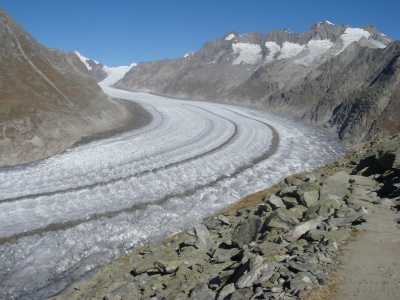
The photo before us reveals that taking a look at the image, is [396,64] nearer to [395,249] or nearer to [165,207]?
[165,207]

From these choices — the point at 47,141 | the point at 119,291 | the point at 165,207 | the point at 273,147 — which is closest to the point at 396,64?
the point at 273,147

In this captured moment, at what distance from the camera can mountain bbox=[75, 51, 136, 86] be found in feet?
497

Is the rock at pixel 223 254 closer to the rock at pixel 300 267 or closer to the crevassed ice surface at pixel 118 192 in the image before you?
the rock at pixel 300 267

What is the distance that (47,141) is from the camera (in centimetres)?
2506

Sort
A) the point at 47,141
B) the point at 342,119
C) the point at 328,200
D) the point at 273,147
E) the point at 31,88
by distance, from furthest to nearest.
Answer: the point at 342,119, the point at 31,88, the point at 273,147, the point at 47,141, the point at 328,200

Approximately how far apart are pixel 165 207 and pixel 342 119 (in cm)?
2921

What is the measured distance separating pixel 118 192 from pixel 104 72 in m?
157

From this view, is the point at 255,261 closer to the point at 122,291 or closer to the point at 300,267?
the point at 300,267

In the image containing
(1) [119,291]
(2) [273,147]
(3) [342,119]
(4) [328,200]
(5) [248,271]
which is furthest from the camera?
(3) [342,119]

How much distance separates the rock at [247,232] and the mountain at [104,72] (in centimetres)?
14394

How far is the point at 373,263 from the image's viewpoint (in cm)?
670

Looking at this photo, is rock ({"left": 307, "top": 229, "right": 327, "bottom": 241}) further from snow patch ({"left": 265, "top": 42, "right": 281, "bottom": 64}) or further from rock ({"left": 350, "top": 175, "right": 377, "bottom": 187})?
snow patch ({"left": 265, "top": 42, "right": 281, "bottom": 64})

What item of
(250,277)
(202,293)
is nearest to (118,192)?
(202,293)

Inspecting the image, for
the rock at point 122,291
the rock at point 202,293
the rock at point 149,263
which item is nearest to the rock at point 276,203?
the rock at point 149,263
